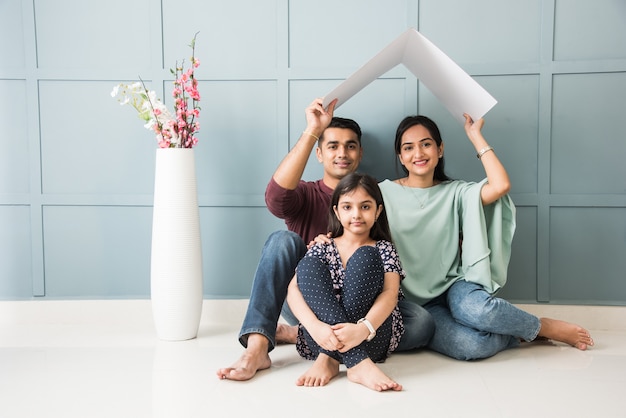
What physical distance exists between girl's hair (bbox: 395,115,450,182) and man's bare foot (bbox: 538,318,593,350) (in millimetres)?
658

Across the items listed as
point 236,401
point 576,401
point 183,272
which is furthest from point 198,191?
point 576,401

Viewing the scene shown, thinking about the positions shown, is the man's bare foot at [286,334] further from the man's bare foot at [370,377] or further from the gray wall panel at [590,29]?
the gray wall panel at [590,29]

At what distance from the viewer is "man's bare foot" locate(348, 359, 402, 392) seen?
1.63 meters

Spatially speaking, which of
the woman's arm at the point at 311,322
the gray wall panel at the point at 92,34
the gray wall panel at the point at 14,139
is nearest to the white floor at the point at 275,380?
the woman's arm at the point at 311,322

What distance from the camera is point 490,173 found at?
2.06m

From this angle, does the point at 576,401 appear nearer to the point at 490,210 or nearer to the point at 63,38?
the point at 490,210

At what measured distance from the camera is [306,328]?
1.77 meters

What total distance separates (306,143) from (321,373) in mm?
799

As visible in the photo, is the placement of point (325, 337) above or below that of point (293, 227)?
below

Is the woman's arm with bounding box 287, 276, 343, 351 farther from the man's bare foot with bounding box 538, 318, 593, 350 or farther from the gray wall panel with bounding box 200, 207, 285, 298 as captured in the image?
the man's bare foot with bounding box 538, 318, 593, 350

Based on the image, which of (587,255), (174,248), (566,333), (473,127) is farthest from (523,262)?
(174,248)

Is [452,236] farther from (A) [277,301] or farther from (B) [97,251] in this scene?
(B) [97,251]

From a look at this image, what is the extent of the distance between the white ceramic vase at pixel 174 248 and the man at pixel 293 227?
0.37 meters

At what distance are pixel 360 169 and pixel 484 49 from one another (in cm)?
71
